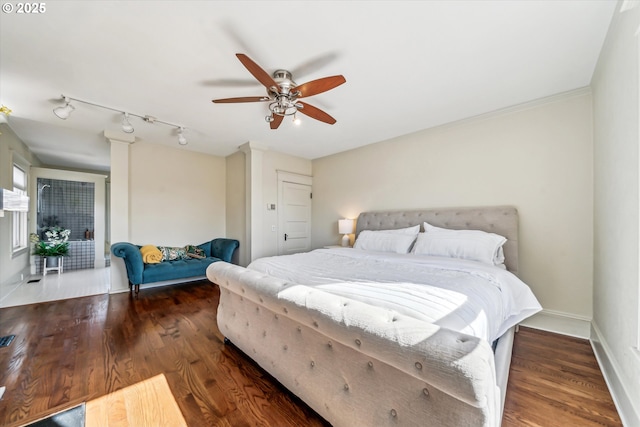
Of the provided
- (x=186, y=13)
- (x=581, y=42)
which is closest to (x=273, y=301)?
(x=186, y=13)

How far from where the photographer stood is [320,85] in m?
1.94

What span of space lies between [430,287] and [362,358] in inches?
24.8

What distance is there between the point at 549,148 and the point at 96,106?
5155mm

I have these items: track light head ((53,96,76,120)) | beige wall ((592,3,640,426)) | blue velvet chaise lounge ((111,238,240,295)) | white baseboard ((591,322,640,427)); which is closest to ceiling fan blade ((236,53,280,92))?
beige wall ((592,3,640,426))

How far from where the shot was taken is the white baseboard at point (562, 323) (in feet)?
8.05

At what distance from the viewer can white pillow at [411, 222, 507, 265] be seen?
2561 millimetres

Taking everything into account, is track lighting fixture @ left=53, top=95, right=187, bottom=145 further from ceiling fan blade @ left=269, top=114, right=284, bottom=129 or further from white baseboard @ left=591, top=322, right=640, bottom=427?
white baseboard @ left=591, top=322, right=640, bottom=427

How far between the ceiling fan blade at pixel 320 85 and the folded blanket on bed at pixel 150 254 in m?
3.54

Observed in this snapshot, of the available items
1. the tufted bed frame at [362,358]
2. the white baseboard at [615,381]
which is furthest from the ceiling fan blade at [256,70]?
the white baseboard at [615,381]

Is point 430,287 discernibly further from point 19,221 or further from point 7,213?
point 19,221

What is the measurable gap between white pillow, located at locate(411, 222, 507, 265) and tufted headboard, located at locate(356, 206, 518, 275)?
Answer: 0.44 feet

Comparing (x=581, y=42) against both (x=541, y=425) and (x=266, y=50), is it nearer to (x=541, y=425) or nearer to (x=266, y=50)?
(x=266, y=50)

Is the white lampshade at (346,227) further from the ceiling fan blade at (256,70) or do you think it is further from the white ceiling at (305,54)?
the ceiling fan blade at (256,70)

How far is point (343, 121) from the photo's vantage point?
132 inches
